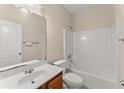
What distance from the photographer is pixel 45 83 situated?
96 cm

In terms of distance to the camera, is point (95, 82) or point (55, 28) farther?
point (95, 82)

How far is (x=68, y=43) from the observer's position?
99.7 inches

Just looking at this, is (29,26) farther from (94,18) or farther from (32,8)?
(94,18)

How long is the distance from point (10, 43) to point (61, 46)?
1.31m

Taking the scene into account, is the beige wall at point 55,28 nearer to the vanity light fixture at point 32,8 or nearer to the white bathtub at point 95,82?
the vanity light fixture at point 32,8

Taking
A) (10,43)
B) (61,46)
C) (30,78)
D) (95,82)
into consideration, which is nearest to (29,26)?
(10,43)

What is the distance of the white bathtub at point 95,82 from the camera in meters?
2.07

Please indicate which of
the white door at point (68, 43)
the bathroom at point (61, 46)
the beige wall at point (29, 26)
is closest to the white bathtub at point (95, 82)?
the bathroom at point (61, 46)

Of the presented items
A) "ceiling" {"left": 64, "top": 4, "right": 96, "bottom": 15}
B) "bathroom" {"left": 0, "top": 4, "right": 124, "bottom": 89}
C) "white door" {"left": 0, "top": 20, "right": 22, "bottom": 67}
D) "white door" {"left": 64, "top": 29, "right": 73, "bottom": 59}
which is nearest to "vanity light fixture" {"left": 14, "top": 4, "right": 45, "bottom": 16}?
"bathroom" {"left": 0, "top": 4, "right": 124, "bottom": 89}

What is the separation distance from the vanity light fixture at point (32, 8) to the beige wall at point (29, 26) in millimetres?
54

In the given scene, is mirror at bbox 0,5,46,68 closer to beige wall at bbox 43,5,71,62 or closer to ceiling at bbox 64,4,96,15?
beige wall at bbox 43,5,71,62

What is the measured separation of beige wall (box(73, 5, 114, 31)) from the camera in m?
2.18
